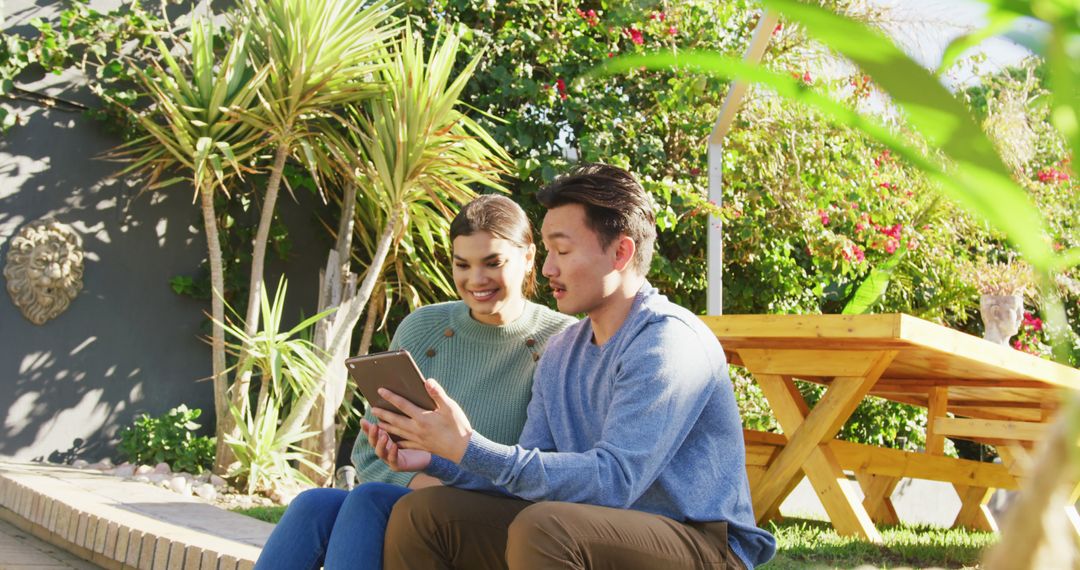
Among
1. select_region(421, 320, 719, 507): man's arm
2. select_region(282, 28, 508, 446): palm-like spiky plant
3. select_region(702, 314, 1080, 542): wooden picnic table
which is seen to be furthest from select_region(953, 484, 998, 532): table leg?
select_region(421, 320, 719, 507): man's arm

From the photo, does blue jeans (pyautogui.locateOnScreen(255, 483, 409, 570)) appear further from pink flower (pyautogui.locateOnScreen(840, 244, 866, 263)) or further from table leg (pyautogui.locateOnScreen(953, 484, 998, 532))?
pink flower (pyautogui.locateOnScreen(840, 244, 866, 263))

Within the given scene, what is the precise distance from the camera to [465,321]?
2518 mm

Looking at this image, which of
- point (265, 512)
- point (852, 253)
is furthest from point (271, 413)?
point (852, 253)

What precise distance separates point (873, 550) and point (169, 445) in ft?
11.4

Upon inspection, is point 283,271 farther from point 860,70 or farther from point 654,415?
point 860,70

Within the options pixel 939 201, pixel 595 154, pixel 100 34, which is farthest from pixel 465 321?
pixel 939 201

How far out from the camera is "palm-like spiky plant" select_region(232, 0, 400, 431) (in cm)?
505

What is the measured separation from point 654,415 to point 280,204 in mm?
4687

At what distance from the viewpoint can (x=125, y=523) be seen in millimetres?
3334

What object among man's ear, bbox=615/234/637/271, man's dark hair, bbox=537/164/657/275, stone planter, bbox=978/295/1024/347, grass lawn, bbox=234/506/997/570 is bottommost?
grass lawn, bbox=234/506/997/570

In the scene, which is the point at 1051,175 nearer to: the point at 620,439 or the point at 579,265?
the point at 579,265

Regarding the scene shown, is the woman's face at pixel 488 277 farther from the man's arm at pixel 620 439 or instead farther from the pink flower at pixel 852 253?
the pink flower at pixel 852 253

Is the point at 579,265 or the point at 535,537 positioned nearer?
the point at 535,537

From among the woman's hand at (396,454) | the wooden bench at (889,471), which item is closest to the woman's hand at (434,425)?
the woman's hand at (396,454)
